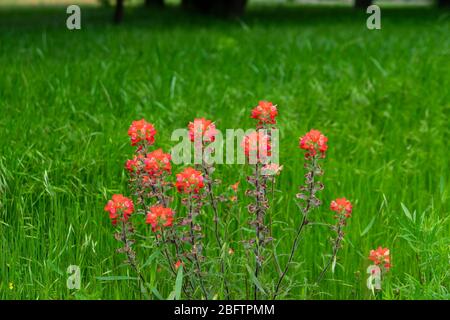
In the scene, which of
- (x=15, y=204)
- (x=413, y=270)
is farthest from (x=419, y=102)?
(x=15, y=204)

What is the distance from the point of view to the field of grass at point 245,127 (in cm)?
334

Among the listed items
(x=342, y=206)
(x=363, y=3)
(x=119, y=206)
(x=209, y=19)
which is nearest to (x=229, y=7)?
(x=209, y=19)

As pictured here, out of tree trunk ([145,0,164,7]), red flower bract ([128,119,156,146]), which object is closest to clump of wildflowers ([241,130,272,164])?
red flower bract ([128,119,156,146])

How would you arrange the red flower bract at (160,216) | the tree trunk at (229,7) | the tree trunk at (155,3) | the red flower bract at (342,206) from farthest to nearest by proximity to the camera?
1. the tree trunk at (155,3)
2. the tree trunk at (229,7)
3. the red flower bract at (342,206)
4. the red flower bract at (160,216)

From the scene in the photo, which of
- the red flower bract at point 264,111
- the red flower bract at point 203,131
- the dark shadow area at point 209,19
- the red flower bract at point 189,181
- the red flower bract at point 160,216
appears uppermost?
the dark shadow area at point 209,19

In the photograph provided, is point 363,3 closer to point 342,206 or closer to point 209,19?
point 209,19

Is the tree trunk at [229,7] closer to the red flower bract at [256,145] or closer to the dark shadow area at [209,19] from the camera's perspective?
the dark shadow area at [209,19]

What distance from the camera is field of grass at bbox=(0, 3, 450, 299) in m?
3.34

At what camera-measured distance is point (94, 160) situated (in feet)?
14.0

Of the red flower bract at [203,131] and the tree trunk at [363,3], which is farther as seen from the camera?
the tree trunk at [363,3]

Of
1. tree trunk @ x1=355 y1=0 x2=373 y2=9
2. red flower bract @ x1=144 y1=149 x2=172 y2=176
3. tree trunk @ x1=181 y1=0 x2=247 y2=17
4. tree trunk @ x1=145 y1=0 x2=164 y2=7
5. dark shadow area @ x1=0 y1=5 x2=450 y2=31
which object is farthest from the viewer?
tree trunk @ x1=145 y1=0 x2=164 y2=7

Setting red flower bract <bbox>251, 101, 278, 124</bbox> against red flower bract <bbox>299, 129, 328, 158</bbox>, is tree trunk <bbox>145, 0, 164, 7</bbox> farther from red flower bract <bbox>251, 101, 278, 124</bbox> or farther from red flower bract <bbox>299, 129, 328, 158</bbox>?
red flower bract <bbox>299, 129, 328, 158</bbox>

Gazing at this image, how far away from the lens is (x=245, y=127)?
5.14 meters

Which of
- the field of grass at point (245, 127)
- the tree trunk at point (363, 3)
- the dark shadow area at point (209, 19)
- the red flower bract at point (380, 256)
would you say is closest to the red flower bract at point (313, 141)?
the field of grass at point (245, 127)
